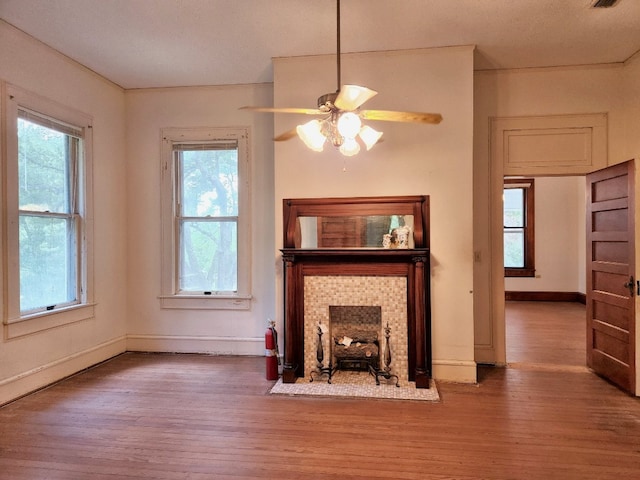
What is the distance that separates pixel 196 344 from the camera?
450 cm

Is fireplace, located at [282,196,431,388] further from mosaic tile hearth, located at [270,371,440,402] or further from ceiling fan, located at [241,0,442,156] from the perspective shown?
ceiling fan, located at [241,0,442,156]

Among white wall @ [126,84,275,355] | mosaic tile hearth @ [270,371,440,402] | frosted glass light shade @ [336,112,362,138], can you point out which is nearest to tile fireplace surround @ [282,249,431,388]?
mosaic tile hearth @ [270,371,440,402]

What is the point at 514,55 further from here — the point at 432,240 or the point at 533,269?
the point at 533,269

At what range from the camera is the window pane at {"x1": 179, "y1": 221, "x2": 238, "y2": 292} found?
14.7 ft

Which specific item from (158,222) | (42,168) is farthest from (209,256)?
(42,168)

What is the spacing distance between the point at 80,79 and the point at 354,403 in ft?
13.3

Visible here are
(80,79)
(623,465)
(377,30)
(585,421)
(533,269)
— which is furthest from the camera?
(533,269)

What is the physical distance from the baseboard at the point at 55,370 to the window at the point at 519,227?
7457mm

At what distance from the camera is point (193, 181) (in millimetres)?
4535

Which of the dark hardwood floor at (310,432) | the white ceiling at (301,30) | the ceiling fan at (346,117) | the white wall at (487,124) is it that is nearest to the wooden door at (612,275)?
the dark hardwood floor at (310,432)

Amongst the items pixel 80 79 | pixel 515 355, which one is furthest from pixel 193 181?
pixel 515 355

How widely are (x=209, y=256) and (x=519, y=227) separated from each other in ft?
22.3

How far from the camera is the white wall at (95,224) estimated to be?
10.7ft

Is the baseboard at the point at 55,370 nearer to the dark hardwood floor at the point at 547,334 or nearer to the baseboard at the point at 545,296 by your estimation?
the dark hardwood floor at the point at 547,334
